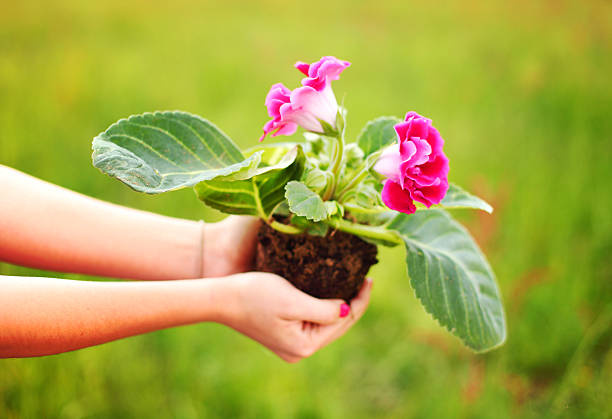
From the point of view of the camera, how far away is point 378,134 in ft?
2.29

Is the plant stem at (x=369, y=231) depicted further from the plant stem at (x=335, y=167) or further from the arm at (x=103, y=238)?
the arm at (x=103, y=238)

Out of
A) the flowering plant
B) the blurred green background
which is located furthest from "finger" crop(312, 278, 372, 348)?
the blurred green background

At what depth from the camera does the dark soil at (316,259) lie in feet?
2.16

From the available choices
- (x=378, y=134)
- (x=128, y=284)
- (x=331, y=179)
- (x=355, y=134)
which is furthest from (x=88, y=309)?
(x=355, y=134)

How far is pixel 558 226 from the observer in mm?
1500

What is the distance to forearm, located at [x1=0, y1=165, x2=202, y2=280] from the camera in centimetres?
68

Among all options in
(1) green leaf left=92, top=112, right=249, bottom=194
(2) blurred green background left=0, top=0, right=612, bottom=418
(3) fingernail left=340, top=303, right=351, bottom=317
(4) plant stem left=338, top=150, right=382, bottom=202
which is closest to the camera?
(1) green leaf left=92, top=112, right=249, bottom=194

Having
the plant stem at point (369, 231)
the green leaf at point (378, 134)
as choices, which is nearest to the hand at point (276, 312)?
the plant stem at point (369, 231)

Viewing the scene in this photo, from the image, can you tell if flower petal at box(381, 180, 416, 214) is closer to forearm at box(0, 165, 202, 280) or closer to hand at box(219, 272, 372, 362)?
hand at box(219, 272, 372, 362)

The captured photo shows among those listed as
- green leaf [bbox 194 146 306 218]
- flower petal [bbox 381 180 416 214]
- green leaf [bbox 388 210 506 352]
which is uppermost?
flower petal [bbox 381 180 416 214]

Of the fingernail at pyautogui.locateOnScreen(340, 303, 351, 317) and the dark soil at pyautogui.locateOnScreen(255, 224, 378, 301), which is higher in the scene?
the dark soil at pyautogui.locateOnScreen(255, 224, 378, 301)

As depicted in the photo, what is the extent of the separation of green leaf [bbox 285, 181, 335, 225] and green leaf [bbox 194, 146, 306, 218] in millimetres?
35

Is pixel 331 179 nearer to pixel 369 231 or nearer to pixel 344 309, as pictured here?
pixel 369 231

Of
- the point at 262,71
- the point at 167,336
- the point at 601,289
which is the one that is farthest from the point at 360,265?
the point at 262,71
